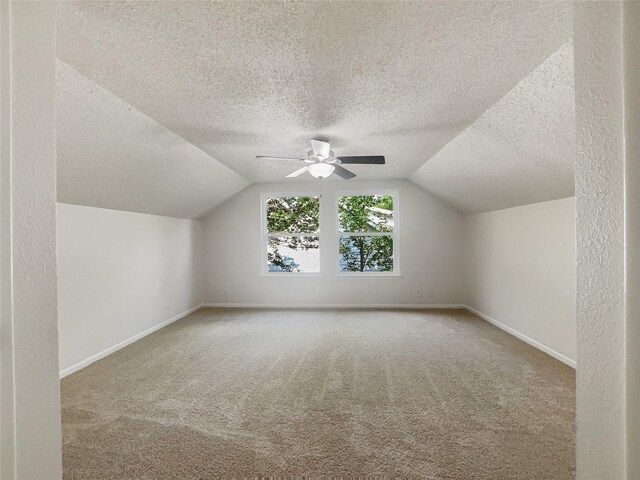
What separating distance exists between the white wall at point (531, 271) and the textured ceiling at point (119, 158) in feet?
12.6

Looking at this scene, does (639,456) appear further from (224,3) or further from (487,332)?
A: (487,332)

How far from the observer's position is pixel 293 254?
5.84 meters

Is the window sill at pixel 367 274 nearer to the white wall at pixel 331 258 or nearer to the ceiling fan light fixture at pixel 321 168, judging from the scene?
the white wall at pixel 331 258

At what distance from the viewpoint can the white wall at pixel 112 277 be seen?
9.94 ft

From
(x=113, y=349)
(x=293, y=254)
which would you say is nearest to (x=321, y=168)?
(x=293, y=254)

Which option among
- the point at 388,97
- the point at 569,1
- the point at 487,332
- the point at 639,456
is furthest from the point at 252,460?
the point at 487,332

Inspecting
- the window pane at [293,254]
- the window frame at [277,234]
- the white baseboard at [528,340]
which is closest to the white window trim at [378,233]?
the window frame at [277,234]

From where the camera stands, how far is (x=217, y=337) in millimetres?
4059

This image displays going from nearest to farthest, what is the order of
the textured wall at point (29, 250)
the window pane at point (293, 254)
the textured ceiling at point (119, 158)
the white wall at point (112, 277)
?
the textured wall at point (29, 250)
the textured ceiling at point (119, 158)
the white wall at point (112, 277)
the window pane at point (293, 254)

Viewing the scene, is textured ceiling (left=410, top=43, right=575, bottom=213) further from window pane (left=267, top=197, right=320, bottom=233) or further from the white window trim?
window pane (left=267, top=197, right=320, bottom=233)

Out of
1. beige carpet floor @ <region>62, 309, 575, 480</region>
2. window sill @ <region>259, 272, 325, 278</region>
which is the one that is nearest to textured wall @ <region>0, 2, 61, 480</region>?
beige carpet floor @ <region>62, 309, 575, 480</region>

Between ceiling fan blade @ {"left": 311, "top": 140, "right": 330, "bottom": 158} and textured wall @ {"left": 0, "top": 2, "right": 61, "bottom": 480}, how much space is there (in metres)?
2.23

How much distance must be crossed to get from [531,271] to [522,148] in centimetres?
165

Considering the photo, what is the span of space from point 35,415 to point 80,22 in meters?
1.61
